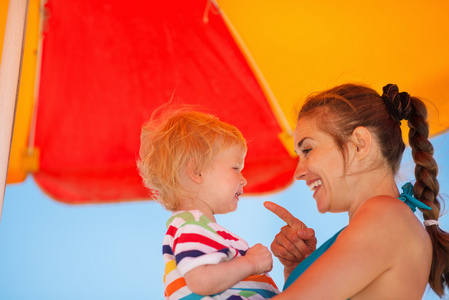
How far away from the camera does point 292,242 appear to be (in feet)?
4.27

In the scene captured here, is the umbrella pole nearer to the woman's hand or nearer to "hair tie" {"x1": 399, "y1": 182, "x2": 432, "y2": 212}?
the woman's hand

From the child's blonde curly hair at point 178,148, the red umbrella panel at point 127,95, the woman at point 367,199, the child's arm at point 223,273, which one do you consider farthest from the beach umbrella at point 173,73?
the child's arm at point 223,273

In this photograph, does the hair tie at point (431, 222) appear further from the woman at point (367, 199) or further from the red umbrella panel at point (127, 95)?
the red umbrella panel at point (127, 95)

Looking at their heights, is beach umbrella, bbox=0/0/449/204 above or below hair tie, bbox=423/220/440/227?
above

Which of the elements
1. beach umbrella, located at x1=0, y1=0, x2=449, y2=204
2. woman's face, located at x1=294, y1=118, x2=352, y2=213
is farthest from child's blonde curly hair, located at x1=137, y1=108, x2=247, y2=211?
beach umbrella, located at x1=0, y1=0, x2=449, y2=204

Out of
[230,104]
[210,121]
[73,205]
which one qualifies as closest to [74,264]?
[73,205]

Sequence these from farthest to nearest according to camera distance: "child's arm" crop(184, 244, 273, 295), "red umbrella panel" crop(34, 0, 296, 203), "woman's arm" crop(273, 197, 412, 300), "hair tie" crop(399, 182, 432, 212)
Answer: "red umbrella panel" crop(34, 0, 296, 203), "hair tie" crop(399, 182, 432, 212), "child's arm" crop(184, 244, 273, 295), "woman's arm" crop(273, 197, 412, 300)

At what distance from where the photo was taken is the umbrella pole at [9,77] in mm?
1155

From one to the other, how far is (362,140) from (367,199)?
0.12 meters

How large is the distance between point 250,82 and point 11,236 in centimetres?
120

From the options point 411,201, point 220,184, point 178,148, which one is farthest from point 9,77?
point 411,201

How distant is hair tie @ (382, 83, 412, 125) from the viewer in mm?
1170

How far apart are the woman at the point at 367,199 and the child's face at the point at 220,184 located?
0.37 feet

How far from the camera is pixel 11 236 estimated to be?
227 cm
